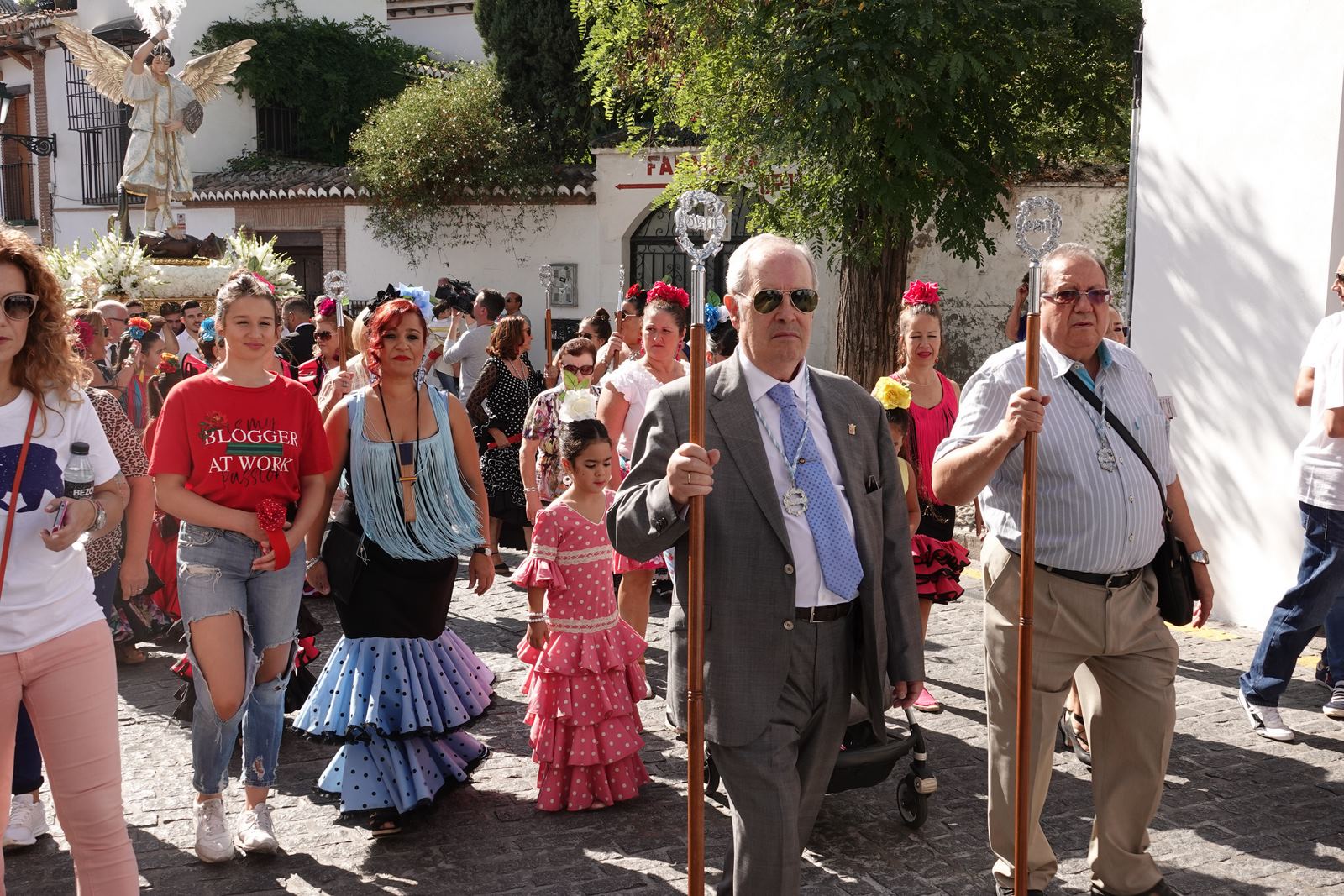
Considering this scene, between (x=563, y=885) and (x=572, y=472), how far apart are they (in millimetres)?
1892

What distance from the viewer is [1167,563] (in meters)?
4.41

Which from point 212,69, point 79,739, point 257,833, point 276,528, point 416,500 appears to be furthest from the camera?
point 212,69

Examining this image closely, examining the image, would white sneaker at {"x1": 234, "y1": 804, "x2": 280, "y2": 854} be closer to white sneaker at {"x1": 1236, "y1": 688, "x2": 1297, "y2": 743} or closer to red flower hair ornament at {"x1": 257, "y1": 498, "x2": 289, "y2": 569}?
red flower hair ornament at {"x1": 257, "y1": 498, "x2": 289, "y2": 569}

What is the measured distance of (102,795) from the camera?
3717mm

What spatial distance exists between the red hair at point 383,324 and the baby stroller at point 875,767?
207 cm

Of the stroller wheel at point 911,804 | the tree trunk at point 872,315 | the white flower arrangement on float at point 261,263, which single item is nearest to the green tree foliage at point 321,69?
the white flower arrangement on float at point 261,263

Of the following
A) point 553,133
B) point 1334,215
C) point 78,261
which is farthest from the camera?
point 553,133

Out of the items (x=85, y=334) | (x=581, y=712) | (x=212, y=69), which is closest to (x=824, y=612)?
(x=581, y=712)

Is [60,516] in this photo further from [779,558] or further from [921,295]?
[921,295]

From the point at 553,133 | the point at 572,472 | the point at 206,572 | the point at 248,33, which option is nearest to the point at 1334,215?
the point at 572,472

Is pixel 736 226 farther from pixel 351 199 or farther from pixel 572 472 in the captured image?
pixel 572 472

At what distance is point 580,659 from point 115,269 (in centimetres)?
1141

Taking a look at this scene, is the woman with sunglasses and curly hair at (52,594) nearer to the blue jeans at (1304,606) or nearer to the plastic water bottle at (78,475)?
the plastic water bottle at (78,475)

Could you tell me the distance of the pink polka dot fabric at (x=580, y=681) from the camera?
5.52 metres
